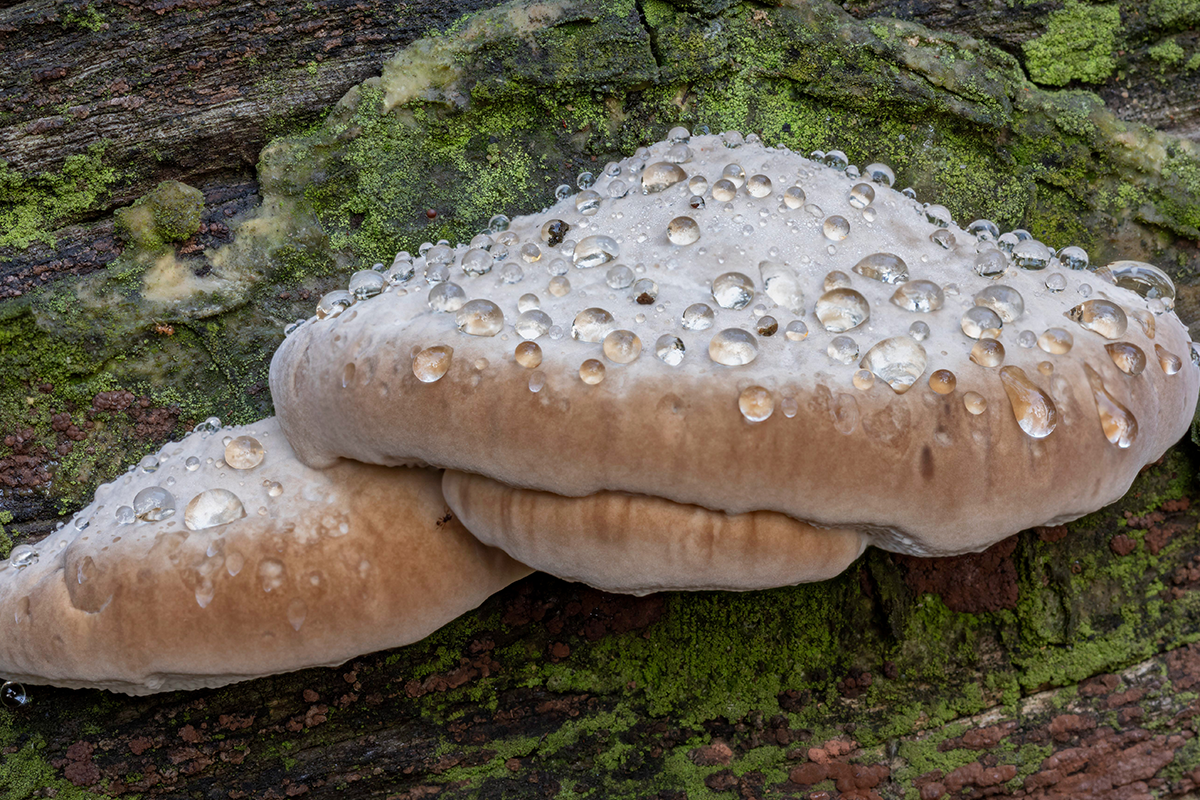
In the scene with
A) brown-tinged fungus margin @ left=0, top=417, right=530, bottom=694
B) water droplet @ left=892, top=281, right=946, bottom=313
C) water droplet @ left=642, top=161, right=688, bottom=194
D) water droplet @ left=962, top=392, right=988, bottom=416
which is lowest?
brown-tinged fungus margin @ left=0, top=417, right=530, bottom=694

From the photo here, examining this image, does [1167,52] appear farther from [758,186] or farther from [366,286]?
[366,286]

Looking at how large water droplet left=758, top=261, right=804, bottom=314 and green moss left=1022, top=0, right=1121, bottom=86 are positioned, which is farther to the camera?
green moss left=1022, top=0, right=1121, bottom=86

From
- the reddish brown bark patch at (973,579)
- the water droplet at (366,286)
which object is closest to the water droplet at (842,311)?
the water droplet at (366,286)

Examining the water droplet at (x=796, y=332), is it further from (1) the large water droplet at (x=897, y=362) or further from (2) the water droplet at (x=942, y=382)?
(2) the water droplet at (x=942, y=382)

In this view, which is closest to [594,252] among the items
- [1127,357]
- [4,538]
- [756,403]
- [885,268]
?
[756,403]

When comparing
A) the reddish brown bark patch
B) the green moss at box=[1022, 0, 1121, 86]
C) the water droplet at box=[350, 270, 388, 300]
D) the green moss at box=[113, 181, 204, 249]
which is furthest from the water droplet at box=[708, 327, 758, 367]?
the green moss at box=[1022, 0, 1121, 86]

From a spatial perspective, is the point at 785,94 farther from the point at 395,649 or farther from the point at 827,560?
the point at 395,649

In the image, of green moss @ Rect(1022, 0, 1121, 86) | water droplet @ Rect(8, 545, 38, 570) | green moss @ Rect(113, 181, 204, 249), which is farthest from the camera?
green moss @ Rect(1022, 0, 1121, 86)

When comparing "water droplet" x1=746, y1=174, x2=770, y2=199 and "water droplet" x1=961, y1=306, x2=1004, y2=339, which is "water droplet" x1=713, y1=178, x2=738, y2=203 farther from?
"water droplet" x1=961, y1=306, x2=1004, y2=339
